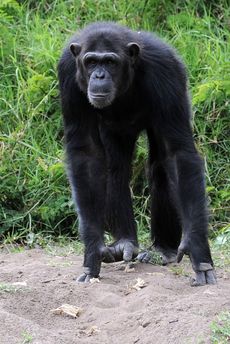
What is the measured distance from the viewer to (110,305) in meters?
5.05

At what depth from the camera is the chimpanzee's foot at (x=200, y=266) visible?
18.0 ft

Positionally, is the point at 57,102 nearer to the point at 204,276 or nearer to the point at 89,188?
the point at 89,188

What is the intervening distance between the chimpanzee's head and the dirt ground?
46.4 inches

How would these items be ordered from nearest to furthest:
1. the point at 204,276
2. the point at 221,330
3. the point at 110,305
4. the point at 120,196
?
the point at 221,330
the point at 110,305
the point at 204,276
the point at 120,196

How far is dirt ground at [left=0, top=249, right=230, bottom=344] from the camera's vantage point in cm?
425

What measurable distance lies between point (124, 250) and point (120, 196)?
40 centimetres

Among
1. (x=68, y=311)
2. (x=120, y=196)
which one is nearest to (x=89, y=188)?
(x=120, y=196)

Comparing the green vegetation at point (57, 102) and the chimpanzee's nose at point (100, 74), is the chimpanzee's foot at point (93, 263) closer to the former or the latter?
the chimpanzee's nose at point (100, 74)

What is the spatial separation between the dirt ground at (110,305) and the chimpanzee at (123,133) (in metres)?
0.24

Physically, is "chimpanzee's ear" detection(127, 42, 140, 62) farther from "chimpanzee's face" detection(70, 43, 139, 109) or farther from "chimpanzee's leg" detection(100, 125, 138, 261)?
"chimpanzee's leg" detection(100, 125, 138, 261)

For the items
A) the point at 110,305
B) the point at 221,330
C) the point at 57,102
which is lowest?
the point at 57,102

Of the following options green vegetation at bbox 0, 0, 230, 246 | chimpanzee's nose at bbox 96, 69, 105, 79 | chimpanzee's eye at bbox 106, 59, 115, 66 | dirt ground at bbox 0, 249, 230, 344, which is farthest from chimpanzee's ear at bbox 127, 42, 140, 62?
green vegetation at bbox 0, 0, 230, 246

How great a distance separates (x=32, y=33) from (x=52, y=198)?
6.84 feet

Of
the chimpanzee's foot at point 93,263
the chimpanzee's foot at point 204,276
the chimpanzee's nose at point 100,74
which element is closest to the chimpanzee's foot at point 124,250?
the chimpanzee's foot at point 93,263
